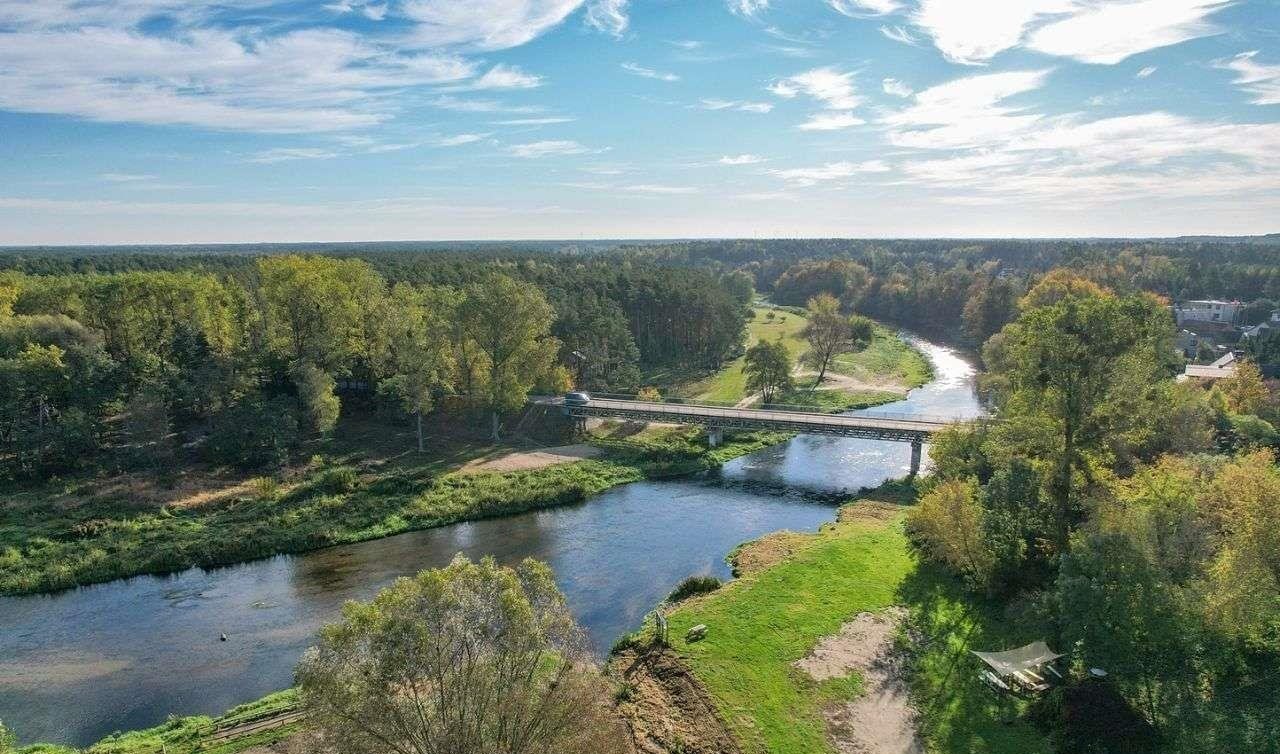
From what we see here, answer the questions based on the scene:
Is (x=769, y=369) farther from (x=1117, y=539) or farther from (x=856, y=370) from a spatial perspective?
(x=1117, y=539)

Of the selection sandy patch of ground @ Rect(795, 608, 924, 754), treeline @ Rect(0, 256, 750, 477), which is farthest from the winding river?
treeline @ Rect(0, 256, 750, 477)

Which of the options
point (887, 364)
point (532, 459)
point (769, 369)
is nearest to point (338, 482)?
point (532, 459)

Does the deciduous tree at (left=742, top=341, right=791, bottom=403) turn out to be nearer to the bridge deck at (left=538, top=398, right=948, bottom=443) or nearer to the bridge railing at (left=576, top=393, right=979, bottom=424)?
the bridge railing at (left=576, top=393, right=979, bottom=424)

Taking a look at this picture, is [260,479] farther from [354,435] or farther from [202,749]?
[202,749]

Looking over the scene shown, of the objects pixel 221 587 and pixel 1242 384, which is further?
pixel 1242 384

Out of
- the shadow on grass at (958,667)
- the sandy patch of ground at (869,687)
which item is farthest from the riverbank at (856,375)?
the sandy patch of ground at (869,687)

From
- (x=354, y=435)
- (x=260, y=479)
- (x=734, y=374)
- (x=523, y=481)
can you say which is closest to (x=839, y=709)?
(x=523, y=481)
